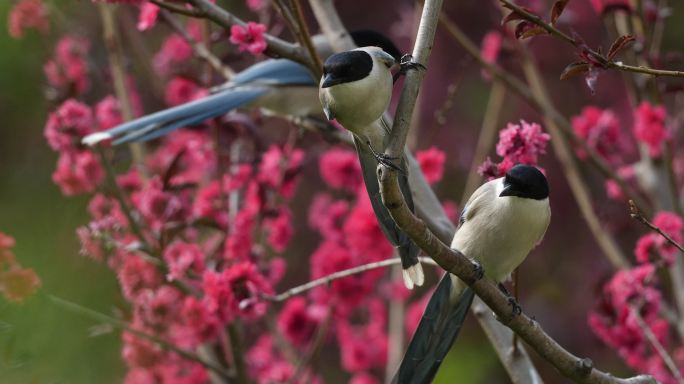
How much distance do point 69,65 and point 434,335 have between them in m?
1.97

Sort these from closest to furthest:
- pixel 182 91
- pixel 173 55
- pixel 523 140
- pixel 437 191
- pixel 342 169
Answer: pixel 523 140
pixel 342 169
pixel 182 91
pixel 173 55
pixel 437 191

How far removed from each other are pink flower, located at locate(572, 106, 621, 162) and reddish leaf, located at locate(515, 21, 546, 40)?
1520mm

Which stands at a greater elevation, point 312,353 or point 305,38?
point 305,38

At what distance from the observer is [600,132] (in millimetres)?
3447

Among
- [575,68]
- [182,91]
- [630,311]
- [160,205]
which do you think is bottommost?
[630,311]

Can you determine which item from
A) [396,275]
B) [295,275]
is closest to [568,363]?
[396,275]

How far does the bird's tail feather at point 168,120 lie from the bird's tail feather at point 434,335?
1.13 meters

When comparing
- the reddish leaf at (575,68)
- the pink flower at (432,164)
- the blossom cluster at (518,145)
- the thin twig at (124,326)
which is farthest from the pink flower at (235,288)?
the reddish leaf at (575,68)

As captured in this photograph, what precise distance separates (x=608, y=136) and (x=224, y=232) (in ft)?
4.56

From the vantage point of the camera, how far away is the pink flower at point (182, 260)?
9.37ft

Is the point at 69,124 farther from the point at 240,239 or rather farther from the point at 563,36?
the point at 563,36

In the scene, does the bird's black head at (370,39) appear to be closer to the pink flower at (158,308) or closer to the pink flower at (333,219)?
the pink flower at (333,219)

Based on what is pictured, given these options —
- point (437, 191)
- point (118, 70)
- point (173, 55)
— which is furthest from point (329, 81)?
point (437, 191)

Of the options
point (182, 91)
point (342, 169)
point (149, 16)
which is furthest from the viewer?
point (182, 91)
